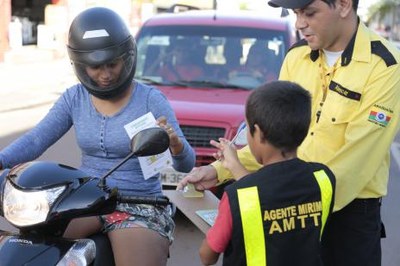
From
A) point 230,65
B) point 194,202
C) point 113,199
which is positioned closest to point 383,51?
point 194,202

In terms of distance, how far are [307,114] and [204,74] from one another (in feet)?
15.1

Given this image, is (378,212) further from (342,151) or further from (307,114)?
(307,114)

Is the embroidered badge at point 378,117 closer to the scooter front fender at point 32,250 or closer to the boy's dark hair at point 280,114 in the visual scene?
the boy's dark hair at point 280,114

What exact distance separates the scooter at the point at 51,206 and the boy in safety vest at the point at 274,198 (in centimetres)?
38

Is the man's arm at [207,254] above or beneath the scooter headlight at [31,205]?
beneath

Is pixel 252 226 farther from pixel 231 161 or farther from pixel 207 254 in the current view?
pixel 231 161

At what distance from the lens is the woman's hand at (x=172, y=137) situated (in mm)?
2727

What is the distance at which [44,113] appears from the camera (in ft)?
44.1

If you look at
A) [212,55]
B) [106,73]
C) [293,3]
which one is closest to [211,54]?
[212,55]

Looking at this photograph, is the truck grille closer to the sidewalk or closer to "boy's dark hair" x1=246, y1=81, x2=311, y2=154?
"boy's dark hair" x1=246, y1=81, x2=311, y2=154

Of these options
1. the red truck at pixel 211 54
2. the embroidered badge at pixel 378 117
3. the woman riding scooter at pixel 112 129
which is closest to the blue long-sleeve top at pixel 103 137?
the woman riding scooter at pixel 112 129

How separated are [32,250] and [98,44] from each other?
3.03ft

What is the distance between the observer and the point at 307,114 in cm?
232

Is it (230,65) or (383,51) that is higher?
(383,51)
